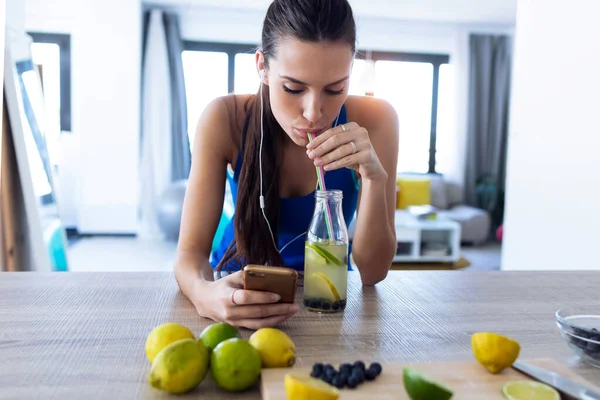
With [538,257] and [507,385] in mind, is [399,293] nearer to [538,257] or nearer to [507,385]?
[507,385]

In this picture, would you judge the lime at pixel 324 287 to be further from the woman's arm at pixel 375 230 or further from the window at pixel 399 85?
the window at pixel 399 85

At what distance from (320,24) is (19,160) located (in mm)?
2040

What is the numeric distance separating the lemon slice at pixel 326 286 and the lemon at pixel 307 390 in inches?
14.2

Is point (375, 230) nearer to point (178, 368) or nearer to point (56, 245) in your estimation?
point (178, 368)

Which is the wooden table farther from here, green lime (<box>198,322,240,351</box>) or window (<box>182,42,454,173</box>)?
window (<box>182,42,454,173</box>)

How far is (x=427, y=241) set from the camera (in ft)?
→ 16.7

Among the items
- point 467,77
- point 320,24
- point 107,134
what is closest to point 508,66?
point 467,77

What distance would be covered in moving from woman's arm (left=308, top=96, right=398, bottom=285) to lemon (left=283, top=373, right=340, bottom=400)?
1.77 ft

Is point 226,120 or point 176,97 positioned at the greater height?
point 176,97

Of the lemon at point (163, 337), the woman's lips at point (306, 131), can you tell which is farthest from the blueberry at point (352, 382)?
the woman's lips at point (306, 131)

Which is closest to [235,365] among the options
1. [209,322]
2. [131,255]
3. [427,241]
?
[209,322]

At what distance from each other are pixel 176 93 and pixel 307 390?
222 inches

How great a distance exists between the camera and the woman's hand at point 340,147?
1.06m

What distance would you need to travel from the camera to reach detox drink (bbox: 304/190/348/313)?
957mm
